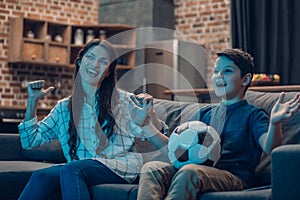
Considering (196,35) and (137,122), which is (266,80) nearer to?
(196,35)

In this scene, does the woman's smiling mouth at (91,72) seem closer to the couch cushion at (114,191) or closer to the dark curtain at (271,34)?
the couch cushion at (114,191)

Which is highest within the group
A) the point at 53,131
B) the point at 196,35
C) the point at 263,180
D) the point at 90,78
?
the point at 196,35

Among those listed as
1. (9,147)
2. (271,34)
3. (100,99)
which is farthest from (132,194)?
(271,34)

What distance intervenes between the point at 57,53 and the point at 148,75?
129 centimetres

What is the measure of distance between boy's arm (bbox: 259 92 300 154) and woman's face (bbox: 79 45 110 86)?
2.90ft

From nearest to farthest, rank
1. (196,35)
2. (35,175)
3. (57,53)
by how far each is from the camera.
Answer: (35,175)
(57,53)
(196,35)

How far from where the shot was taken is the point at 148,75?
296 inches

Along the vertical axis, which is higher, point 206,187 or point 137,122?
point 137,122

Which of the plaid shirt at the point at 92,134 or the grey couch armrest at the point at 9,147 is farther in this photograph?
the grey couch armrest at the point at 9,147

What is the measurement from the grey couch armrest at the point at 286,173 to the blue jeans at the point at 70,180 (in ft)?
2.78

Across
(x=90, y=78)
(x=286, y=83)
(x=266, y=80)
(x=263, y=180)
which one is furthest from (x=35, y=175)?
(x=286, y=83)

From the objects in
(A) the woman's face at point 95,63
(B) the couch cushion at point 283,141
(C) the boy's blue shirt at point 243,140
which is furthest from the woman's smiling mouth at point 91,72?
(B) the couch cushion at point 283,141

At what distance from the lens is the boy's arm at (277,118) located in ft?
7.36

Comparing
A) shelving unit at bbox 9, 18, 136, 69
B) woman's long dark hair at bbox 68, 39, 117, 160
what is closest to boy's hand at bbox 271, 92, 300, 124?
woman's long dark hair at bbox 68, 39, 117, 160
